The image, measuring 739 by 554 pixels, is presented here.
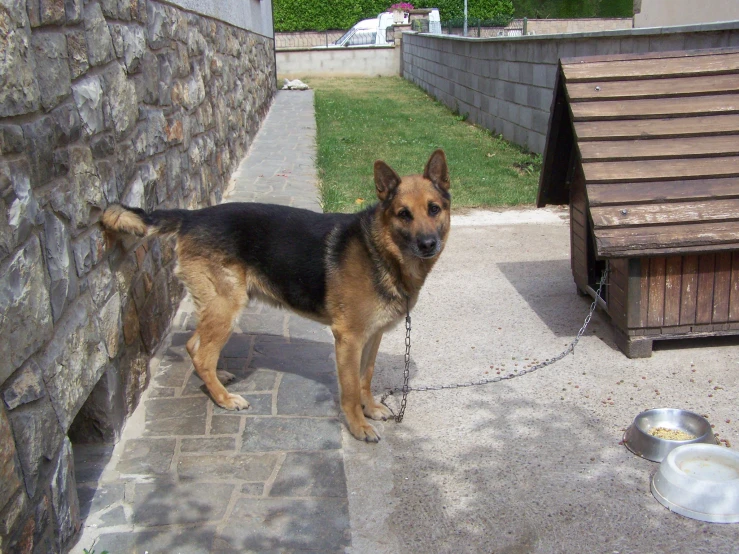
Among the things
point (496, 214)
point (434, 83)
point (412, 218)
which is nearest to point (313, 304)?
point (412, 218)

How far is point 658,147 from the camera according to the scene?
4934mm

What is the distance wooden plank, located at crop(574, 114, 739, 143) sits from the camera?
195 inches

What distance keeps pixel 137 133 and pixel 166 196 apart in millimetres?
910

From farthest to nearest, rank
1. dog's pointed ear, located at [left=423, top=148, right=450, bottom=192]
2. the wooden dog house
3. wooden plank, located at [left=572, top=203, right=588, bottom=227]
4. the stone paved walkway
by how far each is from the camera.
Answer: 1. wooden plank, located at [left=572, top=203, right=588, bottom=227]
2. the wooden dog house
3. dog's pointed ear, located at [left=423, top=148, right=450, bottom=192]
4. the stone paved walkway

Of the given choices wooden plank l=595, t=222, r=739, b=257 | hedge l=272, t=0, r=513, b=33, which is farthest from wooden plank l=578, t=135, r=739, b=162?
hedge l=272, t=0, r=513, b=33

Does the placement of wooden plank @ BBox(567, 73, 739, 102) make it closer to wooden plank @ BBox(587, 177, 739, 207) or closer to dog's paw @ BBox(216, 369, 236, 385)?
wooden plank @ BBox(587, 177, 739, 207)

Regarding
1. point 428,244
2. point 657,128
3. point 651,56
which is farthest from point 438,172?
point 651,56

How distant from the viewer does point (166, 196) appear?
5383mm

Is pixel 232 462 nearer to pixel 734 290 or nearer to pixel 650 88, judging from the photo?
pixel 734 290

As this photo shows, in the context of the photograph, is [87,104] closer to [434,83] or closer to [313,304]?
[313,304]

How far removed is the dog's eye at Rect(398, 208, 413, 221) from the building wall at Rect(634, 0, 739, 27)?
40.6 ft

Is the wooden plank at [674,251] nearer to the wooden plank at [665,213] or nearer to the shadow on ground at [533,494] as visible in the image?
the wooden plank at [665,213]

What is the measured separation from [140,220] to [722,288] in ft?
12.9

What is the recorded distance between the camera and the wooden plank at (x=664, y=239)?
453 centimetres
